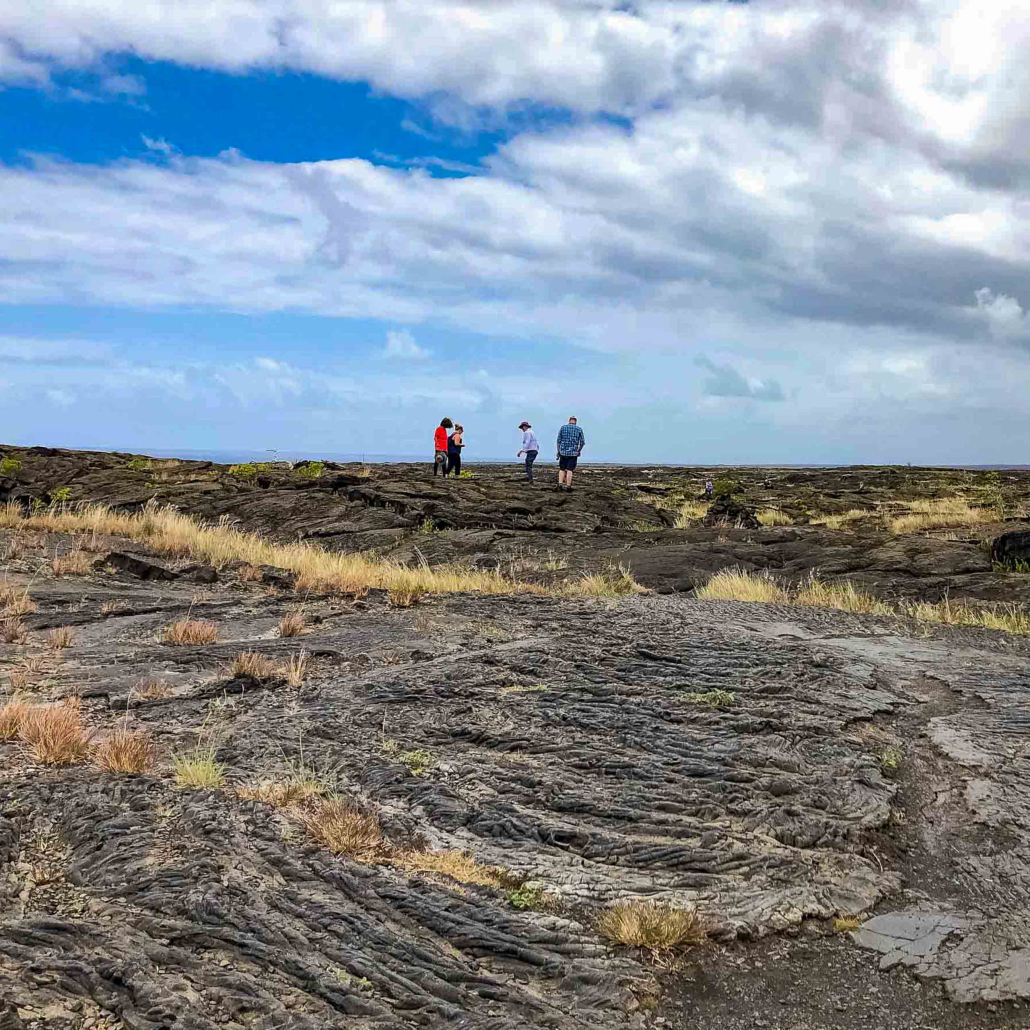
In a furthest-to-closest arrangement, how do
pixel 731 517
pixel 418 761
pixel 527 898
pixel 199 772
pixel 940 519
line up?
1. pixel 940 519
2. pixel 731 517
3. pixel 418 761
4. pixel 199 772
5. pixel 527 898

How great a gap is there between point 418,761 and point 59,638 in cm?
556

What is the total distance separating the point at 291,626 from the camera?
10680mm

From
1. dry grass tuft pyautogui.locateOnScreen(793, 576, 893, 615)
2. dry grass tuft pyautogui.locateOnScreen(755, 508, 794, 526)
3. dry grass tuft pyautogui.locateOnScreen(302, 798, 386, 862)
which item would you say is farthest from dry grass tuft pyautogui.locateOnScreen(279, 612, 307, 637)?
dry grass tuft pyautogui.locateOnScreen(755, 508, 794, 526)

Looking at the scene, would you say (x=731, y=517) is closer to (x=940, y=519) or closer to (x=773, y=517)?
(x=773, y=517)

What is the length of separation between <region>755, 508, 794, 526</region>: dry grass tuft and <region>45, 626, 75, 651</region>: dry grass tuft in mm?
23718

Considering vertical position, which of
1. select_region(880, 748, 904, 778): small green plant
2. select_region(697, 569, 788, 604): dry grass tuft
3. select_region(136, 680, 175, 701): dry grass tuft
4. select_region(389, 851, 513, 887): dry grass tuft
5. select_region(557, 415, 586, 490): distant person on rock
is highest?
select_region(557, 415, 586, 490): distant person on rock

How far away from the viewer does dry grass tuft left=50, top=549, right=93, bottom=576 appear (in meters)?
14.4

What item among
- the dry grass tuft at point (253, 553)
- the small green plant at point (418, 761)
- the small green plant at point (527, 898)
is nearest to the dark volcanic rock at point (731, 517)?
the dry grass tuft at point (253, 553)

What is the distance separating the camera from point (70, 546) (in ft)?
57.0

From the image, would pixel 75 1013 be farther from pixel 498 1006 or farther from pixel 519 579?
pixel 519 579

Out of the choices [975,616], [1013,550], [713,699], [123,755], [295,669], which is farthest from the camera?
[1013,550]

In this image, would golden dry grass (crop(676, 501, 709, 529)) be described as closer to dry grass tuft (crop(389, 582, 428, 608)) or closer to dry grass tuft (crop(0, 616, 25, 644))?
dry grass tuft (crop(389, 582, 428, 608))

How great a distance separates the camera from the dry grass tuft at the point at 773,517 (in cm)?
3017

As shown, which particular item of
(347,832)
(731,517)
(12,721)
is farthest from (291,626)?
(731,517)
